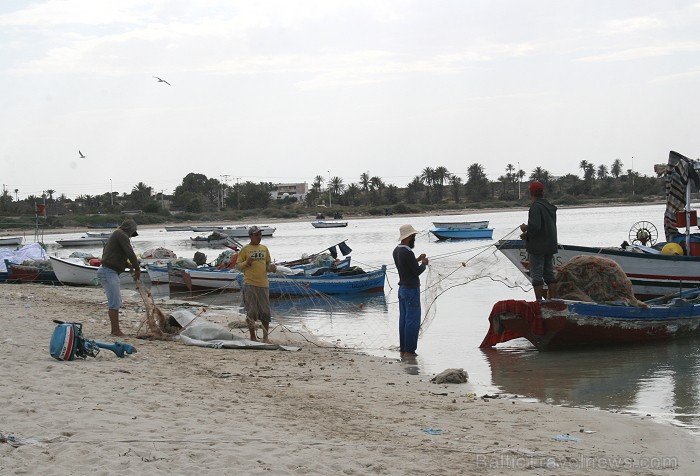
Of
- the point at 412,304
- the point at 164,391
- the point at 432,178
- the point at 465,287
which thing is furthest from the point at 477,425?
the point at 432,178

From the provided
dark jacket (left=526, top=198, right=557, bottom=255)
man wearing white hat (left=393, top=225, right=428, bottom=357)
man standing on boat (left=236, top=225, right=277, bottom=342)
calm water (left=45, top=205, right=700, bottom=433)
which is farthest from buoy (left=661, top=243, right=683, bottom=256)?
man standing on boat (left=236, top=225, right=277, bottom=342)

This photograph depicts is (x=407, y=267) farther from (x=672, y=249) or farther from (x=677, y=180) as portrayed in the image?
(x=677, y=180)

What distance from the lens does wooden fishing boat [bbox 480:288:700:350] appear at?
12391 millimetres

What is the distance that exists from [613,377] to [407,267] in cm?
311

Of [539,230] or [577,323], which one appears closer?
[539,230]

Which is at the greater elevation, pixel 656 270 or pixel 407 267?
pixel 407 267

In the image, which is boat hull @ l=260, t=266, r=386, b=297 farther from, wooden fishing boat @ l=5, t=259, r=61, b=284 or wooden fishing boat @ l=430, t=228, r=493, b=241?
wooden fishing boat @ l=430, t=228, r=493, b=241

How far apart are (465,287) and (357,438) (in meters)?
20.0

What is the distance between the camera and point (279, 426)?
662 centimetres

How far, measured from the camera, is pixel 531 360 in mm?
12172

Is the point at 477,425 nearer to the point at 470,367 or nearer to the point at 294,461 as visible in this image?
the point at 294,461

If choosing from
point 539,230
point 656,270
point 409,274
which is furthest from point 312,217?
point 409,274

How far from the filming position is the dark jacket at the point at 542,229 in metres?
11.7

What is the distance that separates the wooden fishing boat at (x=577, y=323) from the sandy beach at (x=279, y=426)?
2655 millimetres
